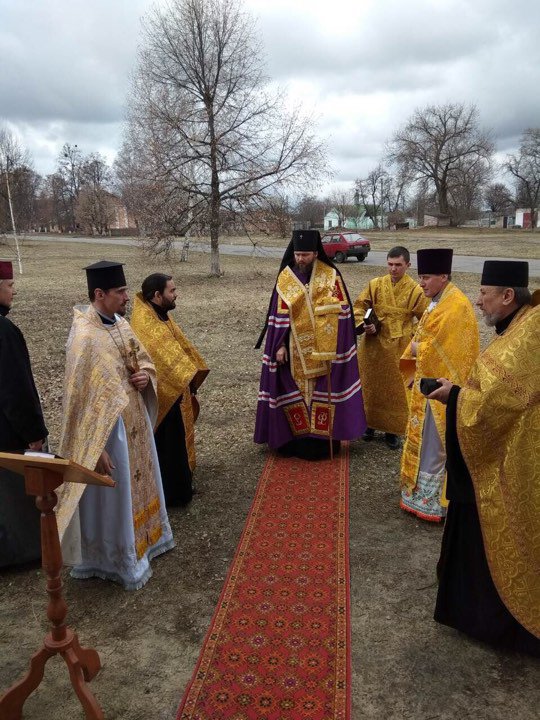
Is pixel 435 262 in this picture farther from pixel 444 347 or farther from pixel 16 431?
pixel 16 431

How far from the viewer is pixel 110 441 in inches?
135

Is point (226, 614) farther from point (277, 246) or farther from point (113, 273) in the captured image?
point (277, 246)

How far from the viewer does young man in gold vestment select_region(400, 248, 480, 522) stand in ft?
13.4

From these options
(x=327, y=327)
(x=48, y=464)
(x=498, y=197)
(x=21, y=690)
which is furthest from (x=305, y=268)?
(x=498, y=197)

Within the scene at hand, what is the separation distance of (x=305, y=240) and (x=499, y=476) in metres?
3.17

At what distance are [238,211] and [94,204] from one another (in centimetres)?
4487

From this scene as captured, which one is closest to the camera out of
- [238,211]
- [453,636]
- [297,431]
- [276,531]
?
[453,636]

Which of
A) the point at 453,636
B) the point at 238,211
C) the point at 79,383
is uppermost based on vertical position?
the point at 238,211

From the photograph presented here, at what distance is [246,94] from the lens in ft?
69.4

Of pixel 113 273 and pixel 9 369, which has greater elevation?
pixel 113 273

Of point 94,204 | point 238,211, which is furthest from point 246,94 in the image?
point 94,204

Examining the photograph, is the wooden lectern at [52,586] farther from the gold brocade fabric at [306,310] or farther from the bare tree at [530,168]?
the bare tree at [530,168]

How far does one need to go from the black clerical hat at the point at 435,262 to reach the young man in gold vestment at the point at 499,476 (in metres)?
1.22

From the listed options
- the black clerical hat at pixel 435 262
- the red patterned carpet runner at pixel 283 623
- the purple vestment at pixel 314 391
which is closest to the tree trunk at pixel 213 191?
the purple vestment at pixel 314 391
